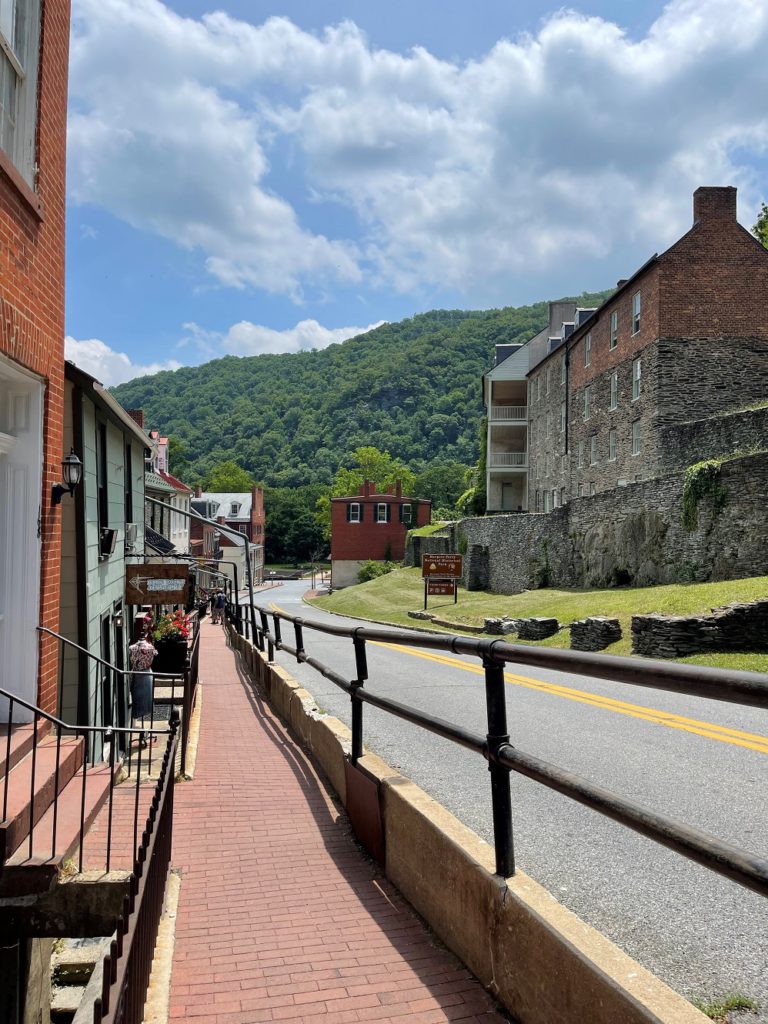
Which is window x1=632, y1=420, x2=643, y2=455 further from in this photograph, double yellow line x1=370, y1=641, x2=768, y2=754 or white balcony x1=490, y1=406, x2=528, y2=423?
double yellow line x1=370, y1=641, x2=768, y2=754

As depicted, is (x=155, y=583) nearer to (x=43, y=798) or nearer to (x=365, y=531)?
(x=43, y=798)

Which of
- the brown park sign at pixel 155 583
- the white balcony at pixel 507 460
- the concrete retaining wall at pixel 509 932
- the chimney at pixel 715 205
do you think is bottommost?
the concrete retaining wall at pixel 509 932

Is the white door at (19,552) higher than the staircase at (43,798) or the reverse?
higher

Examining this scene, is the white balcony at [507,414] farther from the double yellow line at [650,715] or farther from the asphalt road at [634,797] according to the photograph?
the asphalt road at [634,797]

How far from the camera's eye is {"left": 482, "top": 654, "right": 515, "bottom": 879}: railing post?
3.09m

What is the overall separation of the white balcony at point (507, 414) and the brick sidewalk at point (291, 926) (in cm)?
4935

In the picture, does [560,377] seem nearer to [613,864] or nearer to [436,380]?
[613,864]

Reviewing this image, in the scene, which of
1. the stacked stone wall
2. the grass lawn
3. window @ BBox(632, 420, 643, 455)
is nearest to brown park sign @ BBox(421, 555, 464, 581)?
the grass lawn

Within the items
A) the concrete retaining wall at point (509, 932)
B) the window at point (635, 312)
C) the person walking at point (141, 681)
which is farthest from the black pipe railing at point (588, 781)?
the window at point (635, 312)

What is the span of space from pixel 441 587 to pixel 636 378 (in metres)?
13.0

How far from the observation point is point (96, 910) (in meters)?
4.71

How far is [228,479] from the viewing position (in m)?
137

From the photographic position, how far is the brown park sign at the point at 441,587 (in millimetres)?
37438

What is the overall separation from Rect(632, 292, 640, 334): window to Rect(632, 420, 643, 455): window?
4.06 meters
